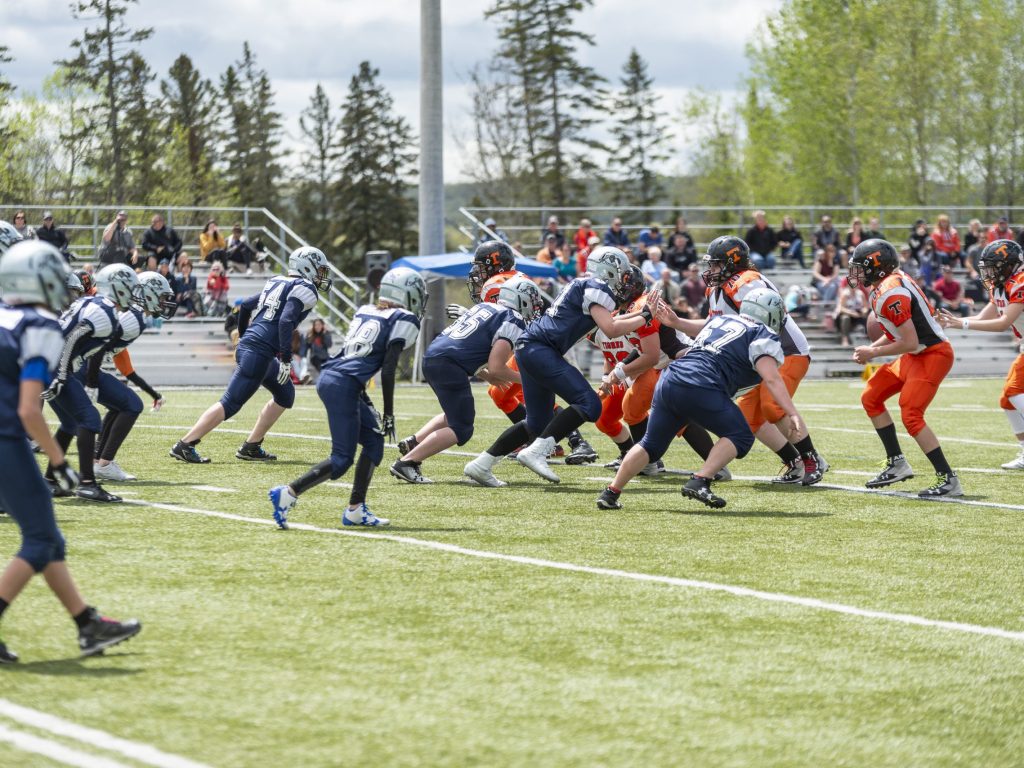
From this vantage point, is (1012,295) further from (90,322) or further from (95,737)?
(95,737)

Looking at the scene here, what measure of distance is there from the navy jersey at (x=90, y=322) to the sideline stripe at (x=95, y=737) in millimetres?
5483

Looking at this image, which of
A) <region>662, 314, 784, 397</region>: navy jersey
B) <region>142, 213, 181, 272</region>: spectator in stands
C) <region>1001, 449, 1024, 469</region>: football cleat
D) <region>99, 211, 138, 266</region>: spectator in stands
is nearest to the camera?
<region>662, 314, 784, 397</region>: navy jersey

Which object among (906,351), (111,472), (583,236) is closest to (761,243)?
(583,236)

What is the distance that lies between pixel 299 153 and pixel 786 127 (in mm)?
27875

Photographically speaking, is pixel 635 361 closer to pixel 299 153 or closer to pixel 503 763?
pixel 503 763

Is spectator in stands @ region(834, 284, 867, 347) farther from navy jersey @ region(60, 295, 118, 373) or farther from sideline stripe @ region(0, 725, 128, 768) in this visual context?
sideline stripe @ region(0, 725, 128, 768)

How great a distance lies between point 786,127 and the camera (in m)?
57.1

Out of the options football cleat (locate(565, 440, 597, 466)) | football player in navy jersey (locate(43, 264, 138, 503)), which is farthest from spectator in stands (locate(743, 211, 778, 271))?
football player in navy jersey (locate(43, 264, 138, 503))

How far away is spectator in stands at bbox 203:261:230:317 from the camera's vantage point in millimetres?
29078

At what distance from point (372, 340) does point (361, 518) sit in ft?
3.81

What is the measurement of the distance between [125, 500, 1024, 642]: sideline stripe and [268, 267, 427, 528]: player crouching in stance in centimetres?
30

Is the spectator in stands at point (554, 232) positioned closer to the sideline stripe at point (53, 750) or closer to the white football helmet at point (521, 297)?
the white football helmet at point (521, 297)

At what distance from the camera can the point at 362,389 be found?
900cm

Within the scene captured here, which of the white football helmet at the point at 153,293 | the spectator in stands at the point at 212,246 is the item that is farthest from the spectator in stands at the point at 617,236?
the white football helmet at the point at 153,293
